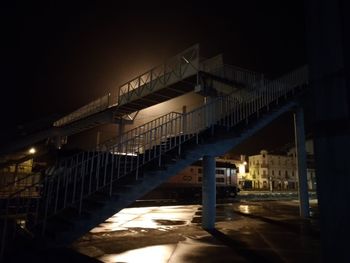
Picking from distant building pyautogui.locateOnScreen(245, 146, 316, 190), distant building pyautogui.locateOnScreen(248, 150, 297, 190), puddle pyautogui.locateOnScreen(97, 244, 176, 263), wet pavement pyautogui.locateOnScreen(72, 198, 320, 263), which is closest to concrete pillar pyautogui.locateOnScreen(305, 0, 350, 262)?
wet pavement pyautogui.locateOnScreen(72, 198, 320, 263)

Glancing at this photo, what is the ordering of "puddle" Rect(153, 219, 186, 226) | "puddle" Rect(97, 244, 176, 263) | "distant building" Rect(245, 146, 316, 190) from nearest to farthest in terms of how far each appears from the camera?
"puddle" Rect(97, 244, 176, 263) < "puddle" Rect(153, 219, 186, 226) < "distant building" Rect(245, 146, 316, 190)

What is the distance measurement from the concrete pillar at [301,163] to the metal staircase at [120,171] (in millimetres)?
3130

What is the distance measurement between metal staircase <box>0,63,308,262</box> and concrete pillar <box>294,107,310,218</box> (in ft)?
10.3

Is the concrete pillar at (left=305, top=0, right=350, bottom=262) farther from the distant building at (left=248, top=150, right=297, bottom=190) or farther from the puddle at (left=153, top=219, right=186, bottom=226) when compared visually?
the distant building at (left=248, top=150, right=297, bottom=190)

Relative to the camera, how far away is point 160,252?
7203mm

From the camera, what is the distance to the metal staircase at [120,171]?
6875 millimetres

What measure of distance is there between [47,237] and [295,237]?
24.2ft

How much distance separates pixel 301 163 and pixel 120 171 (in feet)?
30.3

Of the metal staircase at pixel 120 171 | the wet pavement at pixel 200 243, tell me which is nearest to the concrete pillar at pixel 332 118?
the wet pavement at pixel 200 243

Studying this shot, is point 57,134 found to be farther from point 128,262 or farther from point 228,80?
point 128,262

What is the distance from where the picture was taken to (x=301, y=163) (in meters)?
13.3

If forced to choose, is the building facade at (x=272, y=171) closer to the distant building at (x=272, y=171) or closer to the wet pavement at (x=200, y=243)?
the distant building at (x=272, y=171)

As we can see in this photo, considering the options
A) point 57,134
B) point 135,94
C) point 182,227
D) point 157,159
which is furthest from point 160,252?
point 57,134

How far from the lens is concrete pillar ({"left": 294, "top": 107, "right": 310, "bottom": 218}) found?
13.1 metres
